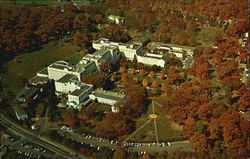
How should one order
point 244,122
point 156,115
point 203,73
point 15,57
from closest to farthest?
point 244,122 < point 156,115 < point 203,73 < point 15,57

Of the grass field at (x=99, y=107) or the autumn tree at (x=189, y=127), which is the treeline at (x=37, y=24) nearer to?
the grass field at (x=99, y=107)

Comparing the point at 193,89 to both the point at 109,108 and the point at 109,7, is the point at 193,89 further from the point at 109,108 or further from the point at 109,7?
the point at 109,7

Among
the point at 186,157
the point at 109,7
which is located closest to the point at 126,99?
the point at 186,157

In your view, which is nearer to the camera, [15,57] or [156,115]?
[156,115]

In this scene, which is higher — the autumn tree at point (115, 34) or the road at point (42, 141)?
the autumn tree at point (115, 34)

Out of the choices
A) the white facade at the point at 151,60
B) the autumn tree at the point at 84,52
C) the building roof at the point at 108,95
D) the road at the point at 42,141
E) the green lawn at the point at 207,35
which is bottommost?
the road at the point at 42,141

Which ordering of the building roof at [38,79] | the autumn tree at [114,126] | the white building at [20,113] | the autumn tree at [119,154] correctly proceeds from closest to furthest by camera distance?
1. the autumn tree at [119,154]
2. the autumn tree at [114,126]
3. the white building at [20,113]
4. the building roof at [38,79]

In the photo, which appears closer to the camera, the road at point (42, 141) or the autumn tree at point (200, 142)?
the autumn tree at point (200, 142)

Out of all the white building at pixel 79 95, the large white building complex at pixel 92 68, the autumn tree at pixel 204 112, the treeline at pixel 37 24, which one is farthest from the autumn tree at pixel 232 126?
the treeline at pixel 37 24

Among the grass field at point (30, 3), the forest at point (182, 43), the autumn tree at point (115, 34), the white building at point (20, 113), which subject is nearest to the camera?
the forest at point (182, 43)
